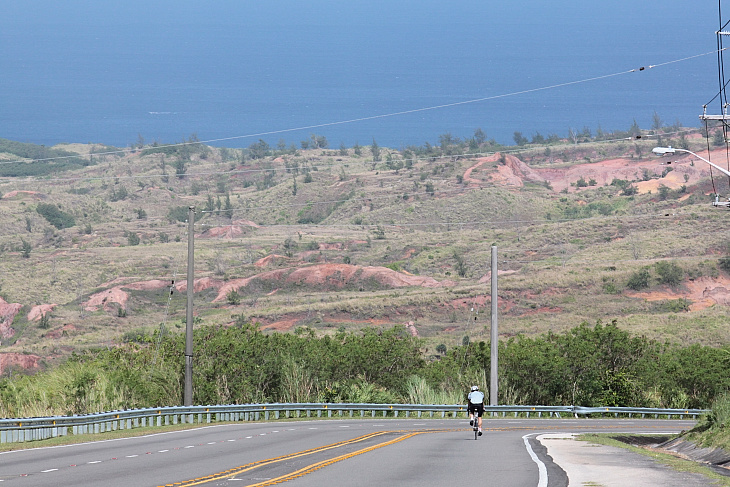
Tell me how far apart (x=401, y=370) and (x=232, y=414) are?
18483mm

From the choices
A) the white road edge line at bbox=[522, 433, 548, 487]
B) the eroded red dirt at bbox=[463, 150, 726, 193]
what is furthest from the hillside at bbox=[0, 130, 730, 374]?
the white road edge line at bbox=[522, 433, 548, 487]

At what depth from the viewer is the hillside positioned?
94062 millimetres

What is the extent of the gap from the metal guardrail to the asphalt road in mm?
1880

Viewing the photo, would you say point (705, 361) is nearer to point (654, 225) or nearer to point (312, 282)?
point (312, 282)

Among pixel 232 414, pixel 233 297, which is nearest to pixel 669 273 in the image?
pixel 233 297

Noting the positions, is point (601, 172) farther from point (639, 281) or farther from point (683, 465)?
point (683, 465)

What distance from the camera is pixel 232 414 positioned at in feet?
128

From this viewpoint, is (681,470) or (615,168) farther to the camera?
(615,168)

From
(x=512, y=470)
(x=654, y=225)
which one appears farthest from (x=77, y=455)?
(x=654, y=225)

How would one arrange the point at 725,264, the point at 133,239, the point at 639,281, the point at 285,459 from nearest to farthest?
the point at 285,459 < the point at 639,281 < the point at 725,264 < the point at 133,239

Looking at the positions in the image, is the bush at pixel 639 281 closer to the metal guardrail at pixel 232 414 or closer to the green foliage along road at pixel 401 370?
the green foliage along road at pixel 401 370

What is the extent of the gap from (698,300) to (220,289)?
43.9 m

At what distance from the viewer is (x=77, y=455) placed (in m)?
22.4

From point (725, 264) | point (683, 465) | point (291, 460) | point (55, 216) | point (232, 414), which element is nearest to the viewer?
point (683, 465)
